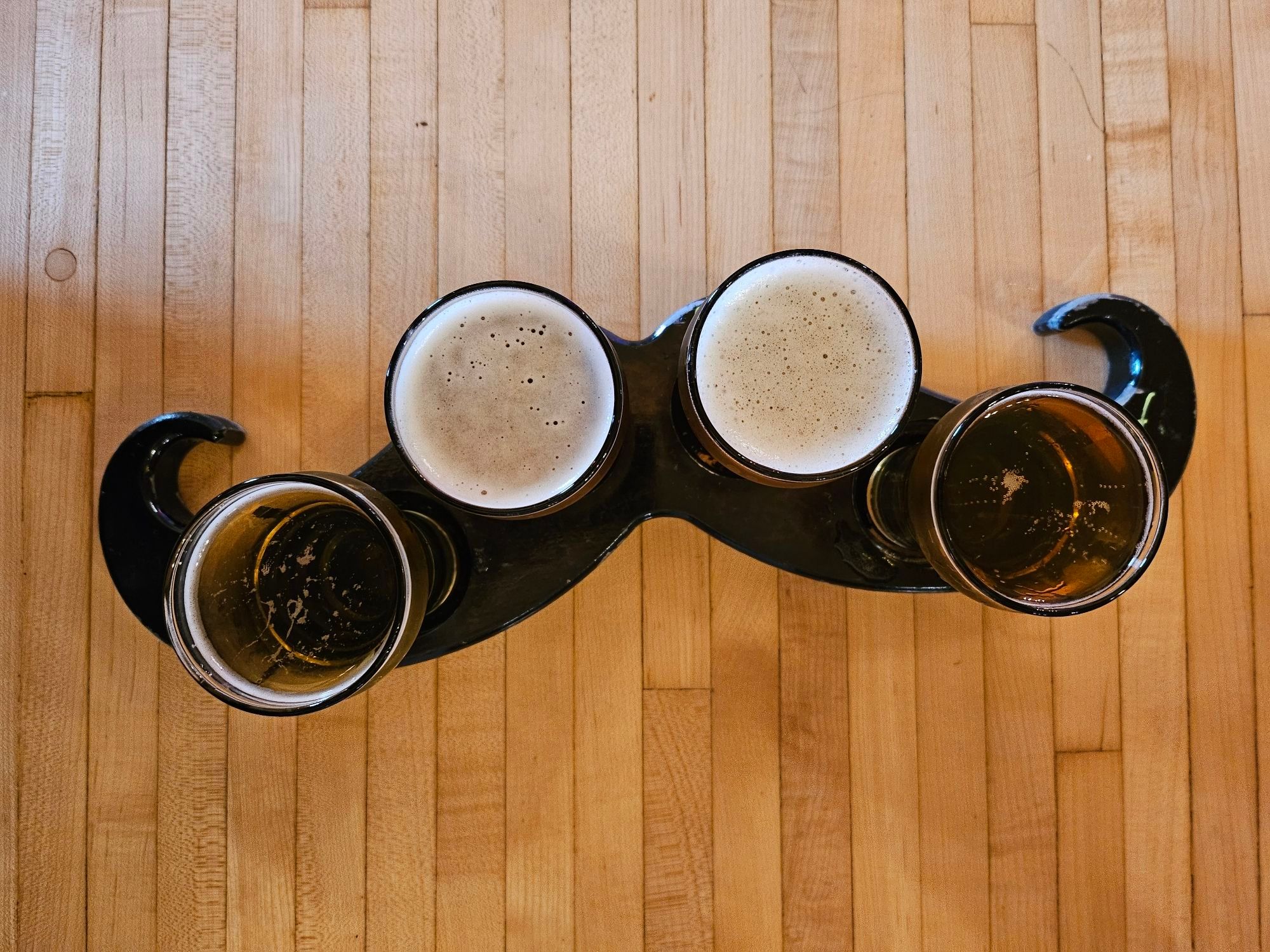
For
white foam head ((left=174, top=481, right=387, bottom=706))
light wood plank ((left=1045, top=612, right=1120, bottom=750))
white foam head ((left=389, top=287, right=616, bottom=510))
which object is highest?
white foam head ((left=389, top=287, right=616, bottom=510))

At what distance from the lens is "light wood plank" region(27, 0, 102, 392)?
990mm

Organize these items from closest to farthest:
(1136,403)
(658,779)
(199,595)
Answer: (199,595) < (1136,403) < (658,779)

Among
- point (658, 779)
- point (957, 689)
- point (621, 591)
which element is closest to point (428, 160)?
point (621, 591)

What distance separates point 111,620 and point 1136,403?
1.17 metres

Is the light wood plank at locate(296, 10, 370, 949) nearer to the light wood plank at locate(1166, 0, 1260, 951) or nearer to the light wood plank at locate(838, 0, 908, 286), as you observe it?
the light wood plank at locate(838, 0, 908, 286)

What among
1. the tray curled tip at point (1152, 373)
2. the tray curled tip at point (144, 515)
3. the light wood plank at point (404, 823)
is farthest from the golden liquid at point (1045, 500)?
the tray curled tip at point (144, 515)

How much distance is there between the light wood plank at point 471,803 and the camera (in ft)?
3.12

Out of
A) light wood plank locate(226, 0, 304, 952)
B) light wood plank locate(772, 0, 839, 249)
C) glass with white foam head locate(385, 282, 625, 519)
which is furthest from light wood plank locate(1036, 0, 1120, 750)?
light wood plank locate(226, 0, 304, 952)

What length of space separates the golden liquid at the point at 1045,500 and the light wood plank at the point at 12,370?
105cm

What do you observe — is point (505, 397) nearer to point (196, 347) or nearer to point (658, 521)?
point (658, 521)

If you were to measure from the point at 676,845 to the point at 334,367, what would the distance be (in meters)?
0.70

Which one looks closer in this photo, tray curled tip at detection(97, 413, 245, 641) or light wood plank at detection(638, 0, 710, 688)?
tray curled tip at detection(97, 413, 245, 641)

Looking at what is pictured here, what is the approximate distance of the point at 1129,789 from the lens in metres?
0.98

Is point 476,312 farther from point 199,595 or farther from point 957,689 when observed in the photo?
point 957,689
